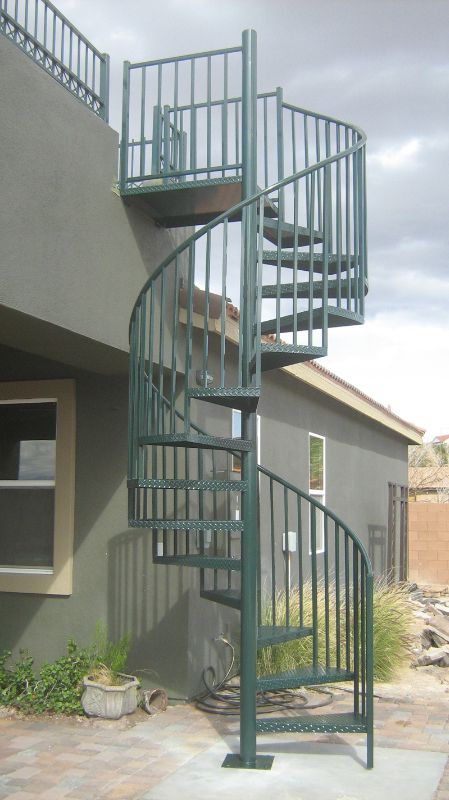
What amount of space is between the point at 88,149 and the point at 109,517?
250 centimetres

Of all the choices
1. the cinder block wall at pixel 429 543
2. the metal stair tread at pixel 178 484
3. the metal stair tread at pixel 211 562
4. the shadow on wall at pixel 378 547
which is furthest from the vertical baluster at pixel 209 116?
the cinder block wall at pixel 429 543

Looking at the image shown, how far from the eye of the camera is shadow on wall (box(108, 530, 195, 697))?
5727 millimetres

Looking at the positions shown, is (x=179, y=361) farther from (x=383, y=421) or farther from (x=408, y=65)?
(x=383, y=421)

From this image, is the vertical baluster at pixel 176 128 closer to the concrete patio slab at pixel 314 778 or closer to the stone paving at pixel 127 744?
the stone paving at pixel 127 744

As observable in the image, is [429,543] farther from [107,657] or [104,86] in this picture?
[104,86]

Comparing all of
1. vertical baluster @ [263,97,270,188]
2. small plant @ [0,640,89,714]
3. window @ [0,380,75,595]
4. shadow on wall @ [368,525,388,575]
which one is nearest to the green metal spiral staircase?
vertical baluster @ [263,97,270,188]

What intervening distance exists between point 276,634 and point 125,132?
328cm

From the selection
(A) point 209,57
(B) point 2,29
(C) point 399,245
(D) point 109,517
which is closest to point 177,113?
(A) point 209,57

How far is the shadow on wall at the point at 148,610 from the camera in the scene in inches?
225

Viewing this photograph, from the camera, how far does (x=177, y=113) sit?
18.7 feet

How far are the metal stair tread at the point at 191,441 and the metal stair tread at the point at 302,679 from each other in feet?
4.24

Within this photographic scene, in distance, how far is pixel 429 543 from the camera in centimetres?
1400

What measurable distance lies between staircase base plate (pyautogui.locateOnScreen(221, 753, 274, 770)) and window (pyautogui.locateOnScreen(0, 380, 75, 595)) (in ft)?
6.40

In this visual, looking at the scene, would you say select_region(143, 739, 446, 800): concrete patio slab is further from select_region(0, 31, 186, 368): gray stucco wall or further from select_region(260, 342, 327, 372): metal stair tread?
select_region(0, 31, 186, 368): gray stucco wall
